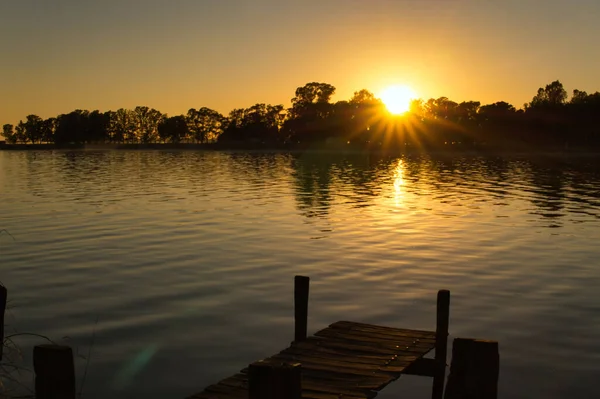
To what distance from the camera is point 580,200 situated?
1886 inches

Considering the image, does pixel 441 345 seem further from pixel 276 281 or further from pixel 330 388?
pixel 276 281

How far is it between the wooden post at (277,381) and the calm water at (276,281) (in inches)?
244

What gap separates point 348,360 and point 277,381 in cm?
438

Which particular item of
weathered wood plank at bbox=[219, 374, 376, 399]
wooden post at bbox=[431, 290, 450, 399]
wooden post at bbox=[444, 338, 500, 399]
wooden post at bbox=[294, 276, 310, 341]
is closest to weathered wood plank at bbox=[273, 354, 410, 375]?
weathered wood plank at bbox=[219, 374, 376, 399]

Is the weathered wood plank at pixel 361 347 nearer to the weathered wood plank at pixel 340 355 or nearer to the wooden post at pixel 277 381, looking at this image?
the weathered wood plank at pixel 340 355

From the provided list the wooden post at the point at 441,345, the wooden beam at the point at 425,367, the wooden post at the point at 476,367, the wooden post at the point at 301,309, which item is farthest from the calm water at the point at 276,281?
the wooden post at the point at 476,367

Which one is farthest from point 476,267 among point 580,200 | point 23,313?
point 580,200

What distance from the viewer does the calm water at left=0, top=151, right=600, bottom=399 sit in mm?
13705

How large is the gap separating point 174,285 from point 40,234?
13181mm

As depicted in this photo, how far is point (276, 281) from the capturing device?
20922mm

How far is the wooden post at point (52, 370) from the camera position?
251 inches

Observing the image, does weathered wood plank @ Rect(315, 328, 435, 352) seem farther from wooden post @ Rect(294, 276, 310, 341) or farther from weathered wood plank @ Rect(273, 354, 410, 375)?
weathered wood plank @ Rect(273, 354, 410, 375)

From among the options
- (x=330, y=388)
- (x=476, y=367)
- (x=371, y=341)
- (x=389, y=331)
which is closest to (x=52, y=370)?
(x=330, y=388)

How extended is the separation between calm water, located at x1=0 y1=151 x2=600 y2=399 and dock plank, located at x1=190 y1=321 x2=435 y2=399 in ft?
4.41
